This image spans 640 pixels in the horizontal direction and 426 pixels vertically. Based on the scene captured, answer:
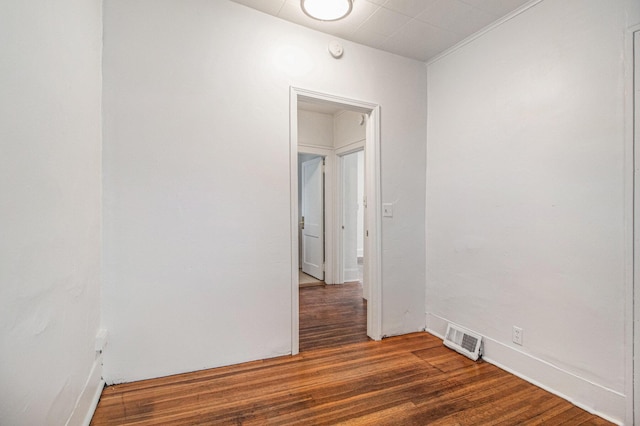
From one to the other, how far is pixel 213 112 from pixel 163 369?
186 cm

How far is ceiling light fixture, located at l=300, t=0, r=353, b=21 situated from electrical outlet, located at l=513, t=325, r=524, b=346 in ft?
8.63

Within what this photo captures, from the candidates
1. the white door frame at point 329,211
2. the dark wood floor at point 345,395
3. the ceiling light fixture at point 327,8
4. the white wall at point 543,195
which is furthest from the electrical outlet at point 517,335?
the white door frame at point 329,211

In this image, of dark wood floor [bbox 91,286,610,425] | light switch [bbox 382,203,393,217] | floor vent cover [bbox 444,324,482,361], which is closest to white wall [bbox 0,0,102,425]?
dark wood floor [bbox 91,286,610,425]

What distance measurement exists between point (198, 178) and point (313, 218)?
314cm

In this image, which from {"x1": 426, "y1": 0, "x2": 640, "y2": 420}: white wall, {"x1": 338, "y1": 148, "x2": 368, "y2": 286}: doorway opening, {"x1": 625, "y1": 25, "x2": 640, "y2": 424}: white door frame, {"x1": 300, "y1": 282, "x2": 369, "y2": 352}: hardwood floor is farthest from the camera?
{"x1": 338, "y1": 148, "x2": 368, "y2": 286}: doorway opening

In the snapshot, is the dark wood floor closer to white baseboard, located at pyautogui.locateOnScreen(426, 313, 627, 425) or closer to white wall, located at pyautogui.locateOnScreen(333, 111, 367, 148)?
white baseboard, located at pyautogui.locateOnScreen(426, 313, 627, 425)

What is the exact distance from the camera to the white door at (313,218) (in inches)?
193

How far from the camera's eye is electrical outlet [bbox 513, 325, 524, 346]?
216 centimetres

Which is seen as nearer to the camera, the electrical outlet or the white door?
the electrical outlet

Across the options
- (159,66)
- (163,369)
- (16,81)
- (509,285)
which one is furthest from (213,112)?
(509,285)

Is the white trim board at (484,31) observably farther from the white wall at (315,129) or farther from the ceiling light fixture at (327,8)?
the white wall at (315,129)

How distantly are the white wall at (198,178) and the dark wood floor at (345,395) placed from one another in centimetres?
20

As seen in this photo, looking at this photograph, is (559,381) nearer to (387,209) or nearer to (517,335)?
(517,335)

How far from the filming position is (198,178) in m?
2.12
